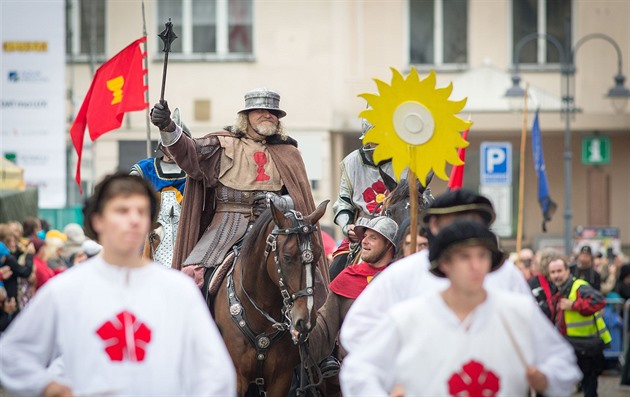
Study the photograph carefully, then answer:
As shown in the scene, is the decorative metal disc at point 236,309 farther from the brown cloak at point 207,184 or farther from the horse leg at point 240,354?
the brown cloak at point 207,184

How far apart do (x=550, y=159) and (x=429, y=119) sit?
2349 centimetres

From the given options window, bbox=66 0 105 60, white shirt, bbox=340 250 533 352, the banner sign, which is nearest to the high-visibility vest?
white shirt, bbox=340 250 533 352

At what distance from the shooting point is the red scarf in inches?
366

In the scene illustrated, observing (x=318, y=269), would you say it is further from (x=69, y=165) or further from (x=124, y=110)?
(x=69, y=165)

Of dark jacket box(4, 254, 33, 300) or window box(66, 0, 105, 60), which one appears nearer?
dark jacket box(4, 254, 33, 300)

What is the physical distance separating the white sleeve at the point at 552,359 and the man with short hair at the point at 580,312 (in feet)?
29.6

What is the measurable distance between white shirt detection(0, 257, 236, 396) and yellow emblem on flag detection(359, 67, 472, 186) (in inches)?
108

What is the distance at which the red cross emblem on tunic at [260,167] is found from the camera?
34.8 ft

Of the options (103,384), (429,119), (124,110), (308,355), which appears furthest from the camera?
(124,110)

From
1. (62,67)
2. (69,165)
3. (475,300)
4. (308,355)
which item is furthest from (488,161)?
(475,300)

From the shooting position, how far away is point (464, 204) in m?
6.20

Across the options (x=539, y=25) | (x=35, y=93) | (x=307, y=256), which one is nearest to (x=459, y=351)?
(x=307, y=256)

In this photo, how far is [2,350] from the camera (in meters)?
5.73

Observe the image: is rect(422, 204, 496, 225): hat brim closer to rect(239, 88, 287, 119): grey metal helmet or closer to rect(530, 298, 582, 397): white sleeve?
rect(530, 298, 582, 397): white sleeve
